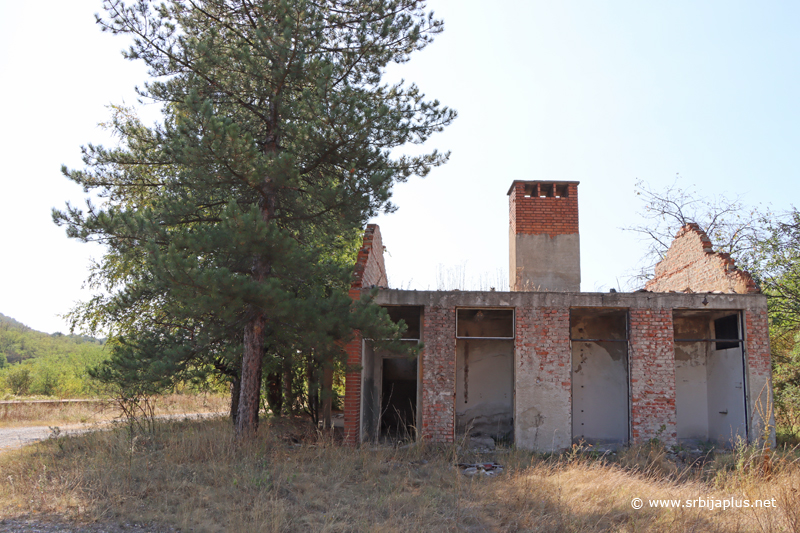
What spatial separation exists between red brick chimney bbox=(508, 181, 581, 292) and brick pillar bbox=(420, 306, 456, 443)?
4.15 m

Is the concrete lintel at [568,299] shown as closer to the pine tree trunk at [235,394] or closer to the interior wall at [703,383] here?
the interior wall at [703,383]

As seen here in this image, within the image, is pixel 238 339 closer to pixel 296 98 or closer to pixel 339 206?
pixel 339 206

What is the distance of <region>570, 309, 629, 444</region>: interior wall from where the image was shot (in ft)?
41.7

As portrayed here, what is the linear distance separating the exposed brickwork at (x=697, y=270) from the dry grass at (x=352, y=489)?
381 cm

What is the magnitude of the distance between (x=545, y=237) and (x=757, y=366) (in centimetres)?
576

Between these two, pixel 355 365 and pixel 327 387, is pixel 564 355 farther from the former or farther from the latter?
pixel 327 387

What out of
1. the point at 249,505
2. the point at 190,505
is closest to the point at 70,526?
the point at 190,505

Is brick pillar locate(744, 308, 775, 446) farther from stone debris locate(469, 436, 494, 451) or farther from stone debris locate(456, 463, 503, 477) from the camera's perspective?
stone debris locate(456, 463, 503, 477)

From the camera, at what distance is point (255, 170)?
8.61 m

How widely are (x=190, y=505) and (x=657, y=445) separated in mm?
8534

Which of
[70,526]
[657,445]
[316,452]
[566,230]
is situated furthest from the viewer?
[566,230]

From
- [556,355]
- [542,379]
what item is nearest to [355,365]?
[542,379]

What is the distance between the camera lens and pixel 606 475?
310 inches

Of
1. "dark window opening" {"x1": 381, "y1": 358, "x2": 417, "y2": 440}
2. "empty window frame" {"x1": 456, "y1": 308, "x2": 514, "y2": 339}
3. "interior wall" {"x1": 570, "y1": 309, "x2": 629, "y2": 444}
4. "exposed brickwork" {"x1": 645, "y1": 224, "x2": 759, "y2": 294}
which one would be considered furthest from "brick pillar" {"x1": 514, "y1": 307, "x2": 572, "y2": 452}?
"exposed brickwork" {"x1": 645, "y1": 224, "x2": 759, "y2": 294}
